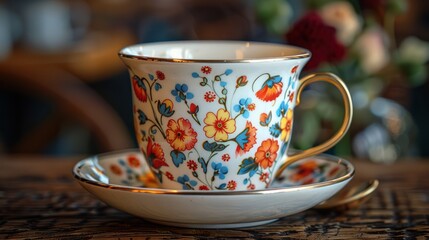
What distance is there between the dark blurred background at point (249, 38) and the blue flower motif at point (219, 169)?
18cm

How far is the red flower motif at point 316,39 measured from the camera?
2.32 ft

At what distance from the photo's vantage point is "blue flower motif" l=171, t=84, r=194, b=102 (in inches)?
21.6

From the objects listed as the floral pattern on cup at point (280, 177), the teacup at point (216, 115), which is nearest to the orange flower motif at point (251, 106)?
the teacup at point (216, 115)

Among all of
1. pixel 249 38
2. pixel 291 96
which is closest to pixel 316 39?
pixel 291 96

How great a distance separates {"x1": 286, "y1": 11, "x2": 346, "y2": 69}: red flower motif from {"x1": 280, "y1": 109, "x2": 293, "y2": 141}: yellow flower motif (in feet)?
0.37

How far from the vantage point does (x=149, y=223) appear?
56 cm

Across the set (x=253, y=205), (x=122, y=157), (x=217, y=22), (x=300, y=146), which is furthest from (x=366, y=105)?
(x=217, y=22)

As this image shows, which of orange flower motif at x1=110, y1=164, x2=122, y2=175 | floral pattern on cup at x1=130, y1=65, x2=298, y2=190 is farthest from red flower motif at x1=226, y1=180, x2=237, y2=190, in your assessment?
orange flower motif at x1=110, y1=164, x2=122, y2=175

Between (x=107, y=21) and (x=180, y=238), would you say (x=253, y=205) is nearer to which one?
(x=180, y=238)

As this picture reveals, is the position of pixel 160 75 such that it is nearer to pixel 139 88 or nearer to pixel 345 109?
pixel 139 88

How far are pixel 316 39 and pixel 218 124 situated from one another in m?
0.20

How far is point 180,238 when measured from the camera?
520 millimetres

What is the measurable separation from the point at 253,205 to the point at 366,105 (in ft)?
1.53

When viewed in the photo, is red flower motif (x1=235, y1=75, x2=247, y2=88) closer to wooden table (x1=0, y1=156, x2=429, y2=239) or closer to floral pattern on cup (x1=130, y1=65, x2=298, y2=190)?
floral pattern on cup (x1=130, y1=65, x2=298, y2=190)
